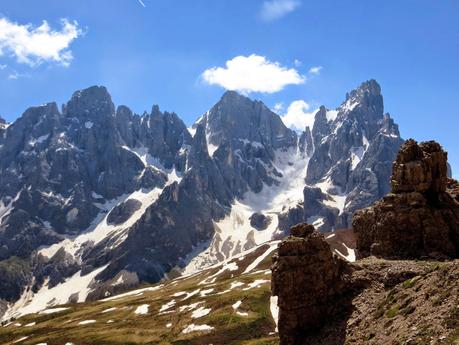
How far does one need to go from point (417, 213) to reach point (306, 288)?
14.8 m

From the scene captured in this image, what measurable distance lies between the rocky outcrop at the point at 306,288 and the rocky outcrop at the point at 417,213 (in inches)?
417

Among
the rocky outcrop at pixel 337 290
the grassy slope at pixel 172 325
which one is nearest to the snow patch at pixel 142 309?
the grassy slope at pixel 172 325

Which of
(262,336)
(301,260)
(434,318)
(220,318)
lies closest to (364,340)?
(434,318)

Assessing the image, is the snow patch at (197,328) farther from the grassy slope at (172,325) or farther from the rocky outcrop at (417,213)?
the rocky outcrop at (417,213)

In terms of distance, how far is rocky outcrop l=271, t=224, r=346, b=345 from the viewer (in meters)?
36.2

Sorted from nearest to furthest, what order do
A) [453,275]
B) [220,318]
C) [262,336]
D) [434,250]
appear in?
[453,275] → [434,250] → [262,336] → [220,318]

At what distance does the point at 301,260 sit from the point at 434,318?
1240cm

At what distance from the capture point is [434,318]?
2570 cm

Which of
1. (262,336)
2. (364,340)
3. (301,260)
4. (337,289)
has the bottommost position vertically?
(262,336)

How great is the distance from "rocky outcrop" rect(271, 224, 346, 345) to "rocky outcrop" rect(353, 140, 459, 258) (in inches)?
417

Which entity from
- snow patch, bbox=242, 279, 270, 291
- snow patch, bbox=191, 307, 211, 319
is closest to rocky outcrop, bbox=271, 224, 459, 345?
snow patch, bbox=191, 307, 211, 319

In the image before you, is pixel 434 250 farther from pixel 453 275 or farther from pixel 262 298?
pixel 262 298

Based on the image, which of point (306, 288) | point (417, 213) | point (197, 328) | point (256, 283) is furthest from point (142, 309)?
Result: point (306, 288)

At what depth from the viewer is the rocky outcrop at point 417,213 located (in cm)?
4462
